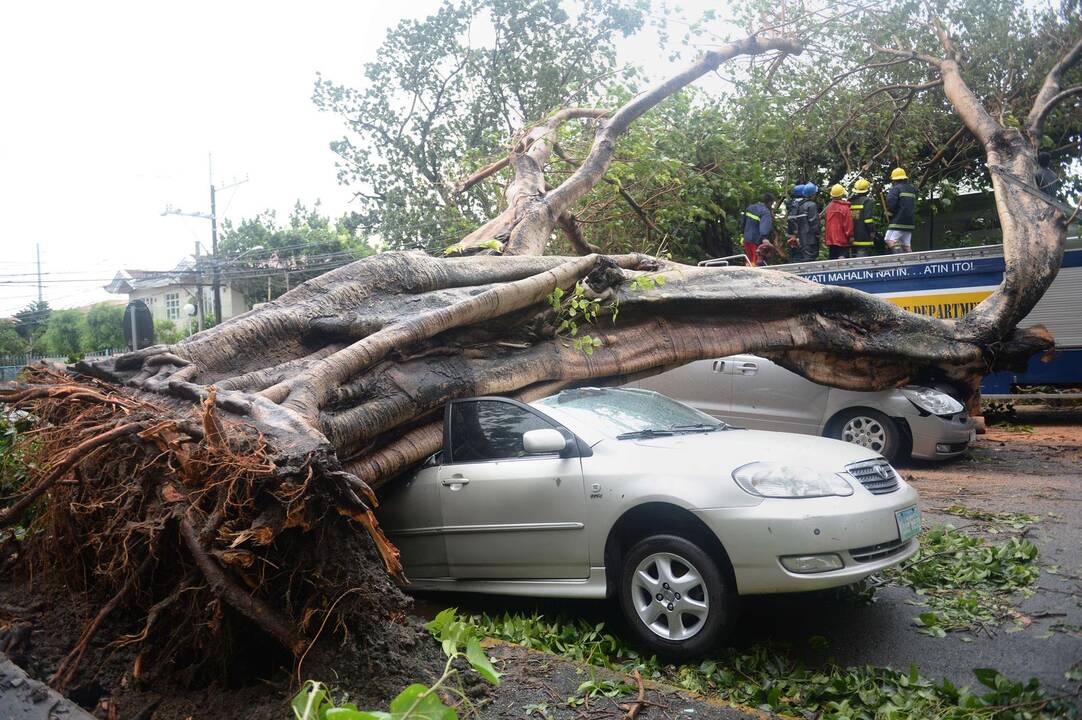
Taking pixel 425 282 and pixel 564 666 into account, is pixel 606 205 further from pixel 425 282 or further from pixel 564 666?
pixel 564 666

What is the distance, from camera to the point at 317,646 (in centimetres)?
398

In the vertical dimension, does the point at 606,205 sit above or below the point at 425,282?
above

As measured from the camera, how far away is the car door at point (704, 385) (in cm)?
1055

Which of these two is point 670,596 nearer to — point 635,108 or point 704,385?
point 704,385

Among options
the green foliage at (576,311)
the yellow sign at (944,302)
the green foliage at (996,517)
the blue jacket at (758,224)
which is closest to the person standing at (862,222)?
A: the blue jacket at (758,224)

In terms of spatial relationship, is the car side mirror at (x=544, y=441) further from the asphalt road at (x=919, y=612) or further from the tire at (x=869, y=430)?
the tire at (x=869, y=430)

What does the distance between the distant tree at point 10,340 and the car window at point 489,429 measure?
29545 mm

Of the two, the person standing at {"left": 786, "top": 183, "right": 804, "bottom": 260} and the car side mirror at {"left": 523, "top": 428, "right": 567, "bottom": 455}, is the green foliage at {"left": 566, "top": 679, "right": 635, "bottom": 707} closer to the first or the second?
the car side mirror at {"left": 523, "top": 428, "right": 567, "bottom": 455}

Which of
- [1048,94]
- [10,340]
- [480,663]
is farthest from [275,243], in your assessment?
[480,663]

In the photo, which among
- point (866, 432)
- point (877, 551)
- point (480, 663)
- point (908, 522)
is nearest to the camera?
point (480, 663)

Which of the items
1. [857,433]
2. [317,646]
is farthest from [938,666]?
[857,433]

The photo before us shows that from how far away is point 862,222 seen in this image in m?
14.0

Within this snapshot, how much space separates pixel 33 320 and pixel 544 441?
40.6m

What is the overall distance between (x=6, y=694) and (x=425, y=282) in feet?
15.5
